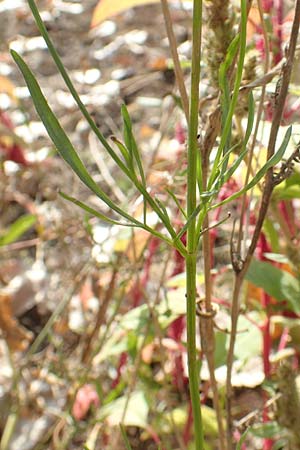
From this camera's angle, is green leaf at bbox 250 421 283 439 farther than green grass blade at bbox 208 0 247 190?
Yes

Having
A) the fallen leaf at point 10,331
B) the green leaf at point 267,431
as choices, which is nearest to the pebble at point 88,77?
the fallen leaf at point 10,331

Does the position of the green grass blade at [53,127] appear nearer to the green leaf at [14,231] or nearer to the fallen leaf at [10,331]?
the green leaf at [14,231]

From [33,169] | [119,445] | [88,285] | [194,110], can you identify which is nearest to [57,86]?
[33,169]

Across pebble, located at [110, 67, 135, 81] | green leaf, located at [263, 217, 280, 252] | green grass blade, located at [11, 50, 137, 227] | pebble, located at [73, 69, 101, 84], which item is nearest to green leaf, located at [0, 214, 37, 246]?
green leaf, located at [263, 217, 280, 252]

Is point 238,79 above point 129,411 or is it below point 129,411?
above

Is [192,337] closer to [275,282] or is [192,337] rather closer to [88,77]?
[275,282]

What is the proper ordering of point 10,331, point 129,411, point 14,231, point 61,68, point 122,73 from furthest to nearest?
point 122,73
point 10,331
point 14,231
point 129,411
point 61,68

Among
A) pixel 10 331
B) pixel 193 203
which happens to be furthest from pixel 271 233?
pixel 10 331

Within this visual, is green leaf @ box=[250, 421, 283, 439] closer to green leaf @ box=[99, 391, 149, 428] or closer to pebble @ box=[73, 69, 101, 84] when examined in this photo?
green leaf @ box=[99, 391, 149, 428]

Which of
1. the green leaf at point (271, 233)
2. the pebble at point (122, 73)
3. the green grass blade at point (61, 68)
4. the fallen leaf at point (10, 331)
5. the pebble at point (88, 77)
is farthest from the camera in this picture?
the pebble at point (122, 73)
